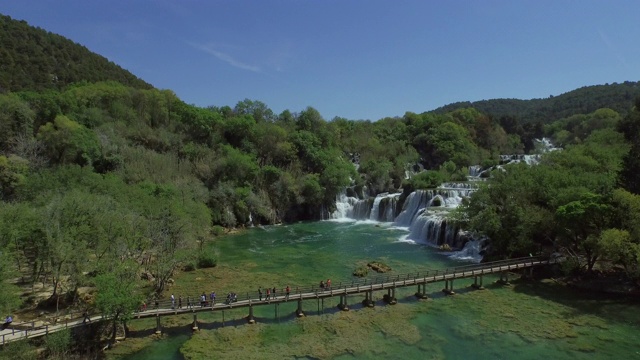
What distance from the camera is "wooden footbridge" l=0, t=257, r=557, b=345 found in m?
25.9

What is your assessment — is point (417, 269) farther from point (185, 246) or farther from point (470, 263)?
point (185, 246)

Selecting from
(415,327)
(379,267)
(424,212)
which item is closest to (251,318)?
(415,327)

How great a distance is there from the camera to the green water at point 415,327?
2605cm

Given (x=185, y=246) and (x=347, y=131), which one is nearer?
(x=185, y=246)

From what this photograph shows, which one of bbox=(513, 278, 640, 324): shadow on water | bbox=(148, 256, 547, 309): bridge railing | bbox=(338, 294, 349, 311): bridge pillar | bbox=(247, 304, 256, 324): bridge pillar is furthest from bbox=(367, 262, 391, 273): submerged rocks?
bbox=(247, 304, 256, 324): bridge pillar

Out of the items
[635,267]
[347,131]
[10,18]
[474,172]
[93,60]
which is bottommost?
[635,267]

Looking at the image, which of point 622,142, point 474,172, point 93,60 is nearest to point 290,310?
point 622,142

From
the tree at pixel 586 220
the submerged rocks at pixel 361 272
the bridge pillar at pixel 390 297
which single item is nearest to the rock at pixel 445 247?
the submerged rocks at pixel 361 272

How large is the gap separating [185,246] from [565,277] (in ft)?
121

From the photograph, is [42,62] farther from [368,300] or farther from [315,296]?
[368,300]

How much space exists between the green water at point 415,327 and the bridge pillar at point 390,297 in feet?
2.16

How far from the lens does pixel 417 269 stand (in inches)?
1706

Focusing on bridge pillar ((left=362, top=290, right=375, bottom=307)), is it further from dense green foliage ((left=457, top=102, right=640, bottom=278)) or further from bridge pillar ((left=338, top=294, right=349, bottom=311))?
dense green foliage ((left=457, top=102, right=640, bottom=278))

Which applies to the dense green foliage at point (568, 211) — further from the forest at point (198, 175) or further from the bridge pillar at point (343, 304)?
the bridge pillar at point (343, 304)
